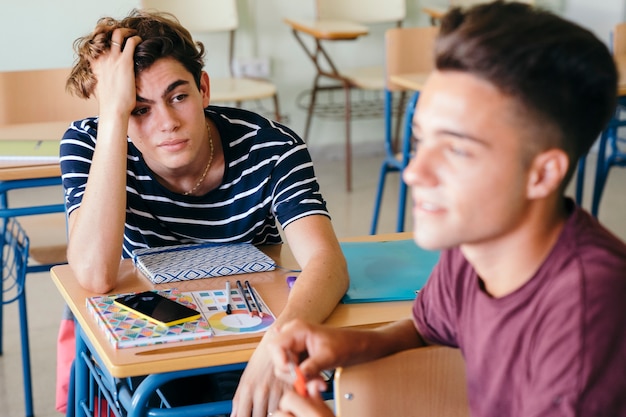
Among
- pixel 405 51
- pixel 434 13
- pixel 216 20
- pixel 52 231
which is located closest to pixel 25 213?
pixel 52 231

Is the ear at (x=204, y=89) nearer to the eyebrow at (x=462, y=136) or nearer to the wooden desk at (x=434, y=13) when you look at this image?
the eyebrow at (x=462, y=136)

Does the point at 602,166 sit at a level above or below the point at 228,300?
below

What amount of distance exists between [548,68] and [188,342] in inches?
28.4

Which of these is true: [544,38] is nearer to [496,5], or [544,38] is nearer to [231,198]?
[496,5]

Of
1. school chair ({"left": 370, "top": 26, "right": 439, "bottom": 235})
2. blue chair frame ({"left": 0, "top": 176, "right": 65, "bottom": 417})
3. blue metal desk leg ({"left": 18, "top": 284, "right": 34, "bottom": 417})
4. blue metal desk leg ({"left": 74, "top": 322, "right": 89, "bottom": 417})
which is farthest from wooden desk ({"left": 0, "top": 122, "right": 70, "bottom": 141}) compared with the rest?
school chair ({"left": 370, "top": 26, "right": 439, "bottom": 235})

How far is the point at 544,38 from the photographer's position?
0.91m

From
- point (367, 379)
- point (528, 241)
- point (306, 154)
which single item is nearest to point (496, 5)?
point (528, 241)

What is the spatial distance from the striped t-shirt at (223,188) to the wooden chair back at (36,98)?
99cm

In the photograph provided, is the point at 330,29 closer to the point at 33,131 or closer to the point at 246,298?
the point at 33,131

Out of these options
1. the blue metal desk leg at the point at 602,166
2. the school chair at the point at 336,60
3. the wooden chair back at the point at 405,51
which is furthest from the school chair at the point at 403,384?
the school chair at the point at 336,60

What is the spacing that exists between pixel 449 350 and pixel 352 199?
Answer: 3.28 m

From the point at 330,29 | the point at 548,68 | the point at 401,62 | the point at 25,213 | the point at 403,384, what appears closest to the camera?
the point at 548,68

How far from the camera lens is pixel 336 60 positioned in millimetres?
5188

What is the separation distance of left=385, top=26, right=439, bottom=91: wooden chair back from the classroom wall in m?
1.07
